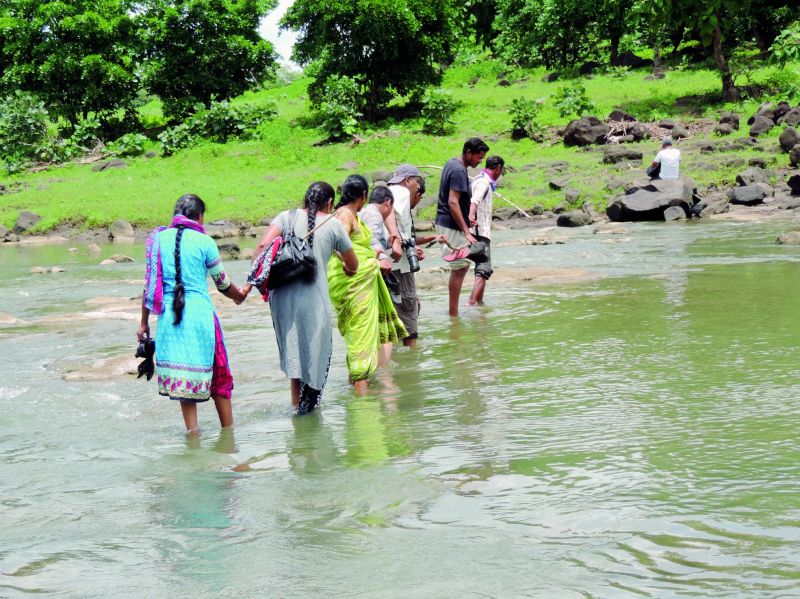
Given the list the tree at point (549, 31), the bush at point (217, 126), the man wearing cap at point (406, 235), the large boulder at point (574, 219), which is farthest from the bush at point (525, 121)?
the man wearing cap at point (406, 235)

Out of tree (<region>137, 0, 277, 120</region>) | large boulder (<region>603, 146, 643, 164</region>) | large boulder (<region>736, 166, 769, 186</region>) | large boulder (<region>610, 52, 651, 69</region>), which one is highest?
tree (<region>137, 0, 277, 120</region>)

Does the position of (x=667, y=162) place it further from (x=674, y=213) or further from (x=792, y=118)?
(x=792, y=118)

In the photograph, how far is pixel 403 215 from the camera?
8.09 m

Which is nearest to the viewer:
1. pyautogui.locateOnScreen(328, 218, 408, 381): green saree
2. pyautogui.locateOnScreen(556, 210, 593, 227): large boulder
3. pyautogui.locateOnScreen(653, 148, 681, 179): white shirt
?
pyautogui.locateOnScreen(328, 218, 408, 381): green saree

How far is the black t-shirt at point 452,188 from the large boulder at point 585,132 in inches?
749

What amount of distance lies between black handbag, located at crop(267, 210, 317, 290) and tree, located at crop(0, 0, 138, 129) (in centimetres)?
3320

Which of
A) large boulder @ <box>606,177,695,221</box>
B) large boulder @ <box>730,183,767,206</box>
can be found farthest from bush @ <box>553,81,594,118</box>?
large boulder @ <box>606,177,695,221</box>

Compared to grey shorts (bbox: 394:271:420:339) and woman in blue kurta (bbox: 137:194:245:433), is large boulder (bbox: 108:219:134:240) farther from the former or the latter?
woman in blue kurta (bbox: 137:194:245:433)

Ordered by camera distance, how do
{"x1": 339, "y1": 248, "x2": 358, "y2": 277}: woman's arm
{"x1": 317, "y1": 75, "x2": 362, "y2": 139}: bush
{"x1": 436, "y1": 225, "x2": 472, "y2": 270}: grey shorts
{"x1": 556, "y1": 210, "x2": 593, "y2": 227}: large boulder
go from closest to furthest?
{"x1": 339, "y1": 248, "x2": 358, "y2": 277}: woman's arm
{"x1": 436, "y1": 225, "x2": 472, "y2": 270}: grey shorts
{"x1": 556, "y1": 210, "x2": 593, "y2": 227}: large boulder
{"x1": 317, "y1": 75, "x2": 362, "y2": 139}: bush

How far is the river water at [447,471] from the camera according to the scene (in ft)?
11.5

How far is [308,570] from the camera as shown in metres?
3.56

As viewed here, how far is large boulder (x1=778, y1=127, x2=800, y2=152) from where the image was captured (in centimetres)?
2336

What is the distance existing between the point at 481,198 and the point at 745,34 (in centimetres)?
3485

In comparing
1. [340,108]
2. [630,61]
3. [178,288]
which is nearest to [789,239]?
[178,288]
